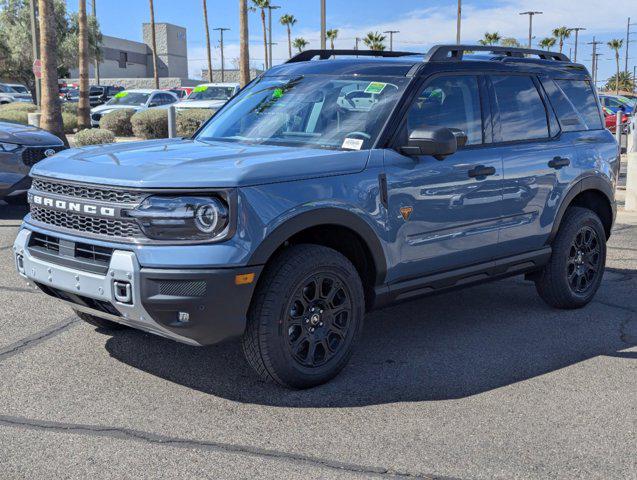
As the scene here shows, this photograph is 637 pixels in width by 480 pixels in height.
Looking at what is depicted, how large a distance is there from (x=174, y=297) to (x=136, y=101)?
2878cm

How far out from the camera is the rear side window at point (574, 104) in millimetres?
6180

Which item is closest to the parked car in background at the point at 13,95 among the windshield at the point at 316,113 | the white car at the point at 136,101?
the white car at the point at 136,101

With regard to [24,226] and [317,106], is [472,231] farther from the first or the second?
[24,226]

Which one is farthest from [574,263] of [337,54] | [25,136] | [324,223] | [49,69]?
[49,69]

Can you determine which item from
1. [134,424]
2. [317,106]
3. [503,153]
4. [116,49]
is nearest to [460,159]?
[503,153]

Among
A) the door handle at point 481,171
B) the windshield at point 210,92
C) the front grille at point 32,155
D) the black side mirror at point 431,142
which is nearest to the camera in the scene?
the black side mirror at point 431,142

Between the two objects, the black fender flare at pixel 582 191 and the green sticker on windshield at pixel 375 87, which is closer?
the green sticker on windshield at pixel 375 87

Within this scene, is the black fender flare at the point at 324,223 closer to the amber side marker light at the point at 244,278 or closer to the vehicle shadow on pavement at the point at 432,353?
the amber side marker light at the point at 244,278

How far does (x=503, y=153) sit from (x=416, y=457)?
256cm

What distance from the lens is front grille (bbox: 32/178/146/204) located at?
13.4ft

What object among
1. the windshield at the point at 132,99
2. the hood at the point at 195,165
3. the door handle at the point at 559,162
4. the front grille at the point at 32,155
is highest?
the windshield at the point at 132,99

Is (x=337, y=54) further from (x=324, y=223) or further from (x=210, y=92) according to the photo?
(x=210, y=92)

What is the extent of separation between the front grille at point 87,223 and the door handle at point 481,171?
7.50ft

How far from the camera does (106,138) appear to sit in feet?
70.0
